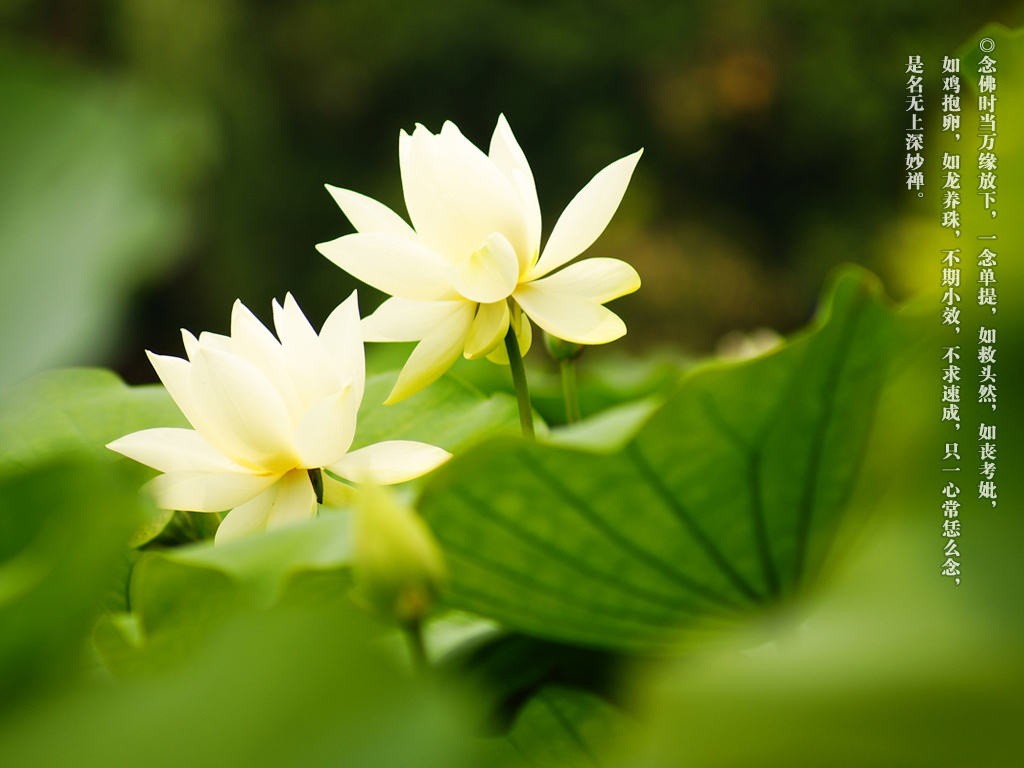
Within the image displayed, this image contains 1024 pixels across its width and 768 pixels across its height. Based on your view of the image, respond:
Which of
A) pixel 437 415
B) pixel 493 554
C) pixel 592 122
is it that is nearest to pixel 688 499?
pixel 493 554

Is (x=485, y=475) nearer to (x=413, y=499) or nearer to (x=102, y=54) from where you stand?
(x=413, y=499)

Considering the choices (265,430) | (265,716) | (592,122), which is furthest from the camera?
(592,122)

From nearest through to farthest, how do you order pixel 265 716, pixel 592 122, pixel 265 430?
pixel 265 716
pixel 265 430
pixel 592 122

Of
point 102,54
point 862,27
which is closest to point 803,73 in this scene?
point 862,27

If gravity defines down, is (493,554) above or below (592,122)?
below

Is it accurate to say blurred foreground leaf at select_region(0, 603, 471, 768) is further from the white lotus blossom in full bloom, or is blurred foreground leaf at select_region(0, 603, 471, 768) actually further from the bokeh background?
the bokeh background

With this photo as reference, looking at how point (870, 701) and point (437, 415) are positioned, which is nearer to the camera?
point (870, 701)

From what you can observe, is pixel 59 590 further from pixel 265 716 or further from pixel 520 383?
pixel 520 383

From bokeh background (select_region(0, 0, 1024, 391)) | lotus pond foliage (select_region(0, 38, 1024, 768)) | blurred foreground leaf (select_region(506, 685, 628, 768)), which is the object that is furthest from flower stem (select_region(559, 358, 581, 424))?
bokeh background (select_region(0, 0, 1024, 391))
